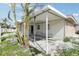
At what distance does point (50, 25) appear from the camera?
400cm

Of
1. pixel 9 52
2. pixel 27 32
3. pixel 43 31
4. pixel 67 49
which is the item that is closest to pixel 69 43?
pixel 67 49

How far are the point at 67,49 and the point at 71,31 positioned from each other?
0.31 metres

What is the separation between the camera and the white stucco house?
13.1ft

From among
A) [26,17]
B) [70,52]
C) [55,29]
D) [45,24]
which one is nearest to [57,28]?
[55,29]

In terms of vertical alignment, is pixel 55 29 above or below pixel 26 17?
below

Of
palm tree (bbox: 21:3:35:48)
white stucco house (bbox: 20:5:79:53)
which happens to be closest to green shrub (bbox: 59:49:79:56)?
white stucco house (bbox: 20:5:79:53)

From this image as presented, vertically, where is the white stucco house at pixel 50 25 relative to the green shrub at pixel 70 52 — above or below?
above

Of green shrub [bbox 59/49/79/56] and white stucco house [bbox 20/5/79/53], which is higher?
white stucco house [bbox 20/5/79/53]

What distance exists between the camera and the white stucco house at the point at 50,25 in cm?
398

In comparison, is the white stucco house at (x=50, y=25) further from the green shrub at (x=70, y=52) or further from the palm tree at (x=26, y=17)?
the green shrub at (x=70, y=52)

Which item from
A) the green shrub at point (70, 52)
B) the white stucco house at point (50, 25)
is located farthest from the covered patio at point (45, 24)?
the green shrub at point (70, 52)

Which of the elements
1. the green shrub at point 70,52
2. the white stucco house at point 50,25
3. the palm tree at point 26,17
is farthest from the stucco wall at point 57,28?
the palm tree at point 26,17

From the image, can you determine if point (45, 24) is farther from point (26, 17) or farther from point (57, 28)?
point (26, 17)

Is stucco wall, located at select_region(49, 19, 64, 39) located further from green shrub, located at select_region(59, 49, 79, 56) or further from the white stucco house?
green shrub, located at select_region(59, 49, 79, 56)
